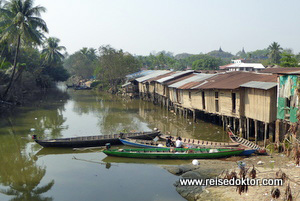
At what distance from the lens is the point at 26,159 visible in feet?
57.1

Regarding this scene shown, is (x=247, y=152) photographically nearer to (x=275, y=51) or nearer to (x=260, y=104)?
(x=260, y=104)

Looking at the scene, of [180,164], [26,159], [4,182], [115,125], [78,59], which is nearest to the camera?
[4,182]

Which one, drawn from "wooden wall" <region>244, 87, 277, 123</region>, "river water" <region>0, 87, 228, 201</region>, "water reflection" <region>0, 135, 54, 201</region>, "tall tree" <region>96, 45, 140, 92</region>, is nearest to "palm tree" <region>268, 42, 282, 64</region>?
"tall tree" <region>96, 45, 140, 92</region>

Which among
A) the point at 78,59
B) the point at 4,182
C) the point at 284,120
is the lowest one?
the point at 4,182

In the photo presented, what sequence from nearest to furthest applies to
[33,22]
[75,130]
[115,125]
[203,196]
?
[203,196] < [75,130] < [115,125] < [33,22]

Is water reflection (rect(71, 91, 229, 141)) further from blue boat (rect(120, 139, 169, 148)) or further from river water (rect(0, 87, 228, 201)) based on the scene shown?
blue boat (rect(120, 139, 169, 148))

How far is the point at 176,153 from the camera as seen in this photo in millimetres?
15883

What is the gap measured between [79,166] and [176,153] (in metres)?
5.91

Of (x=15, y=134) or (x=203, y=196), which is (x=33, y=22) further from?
(x=203, y=196)

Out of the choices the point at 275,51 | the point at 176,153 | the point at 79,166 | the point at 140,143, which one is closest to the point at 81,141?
the point at 79,166

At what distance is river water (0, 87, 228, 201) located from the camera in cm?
1265

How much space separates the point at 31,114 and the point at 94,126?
10.5m

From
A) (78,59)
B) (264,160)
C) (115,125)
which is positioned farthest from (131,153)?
(78,59)

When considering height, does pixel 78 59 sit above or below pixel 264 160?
above
